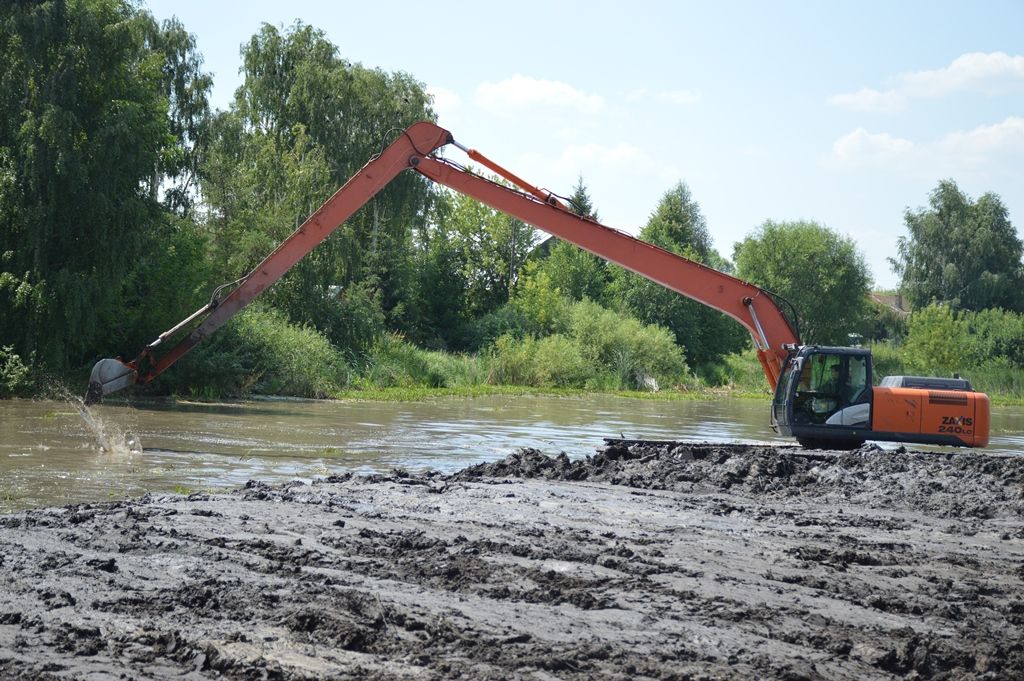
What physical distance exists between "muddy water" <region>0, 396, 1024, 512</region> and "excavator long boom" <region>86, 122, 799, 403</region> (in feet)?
6.01

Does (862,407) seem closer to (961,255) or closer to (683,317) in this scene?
(683,317)

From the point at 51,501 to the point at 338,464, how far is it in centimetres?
506

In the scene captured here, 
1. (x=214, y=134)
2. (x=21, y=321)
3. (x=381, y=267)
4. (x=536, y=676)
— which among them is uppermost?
(x=214, y=134)

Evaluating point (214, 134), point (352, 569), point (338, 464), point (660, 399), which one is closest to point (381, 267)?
point (214, 134)

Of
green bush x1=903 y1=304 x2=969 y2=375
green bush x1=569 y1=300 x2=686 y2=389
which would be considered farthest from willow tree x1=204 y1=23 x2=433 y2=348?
green bush x1=903 y1=304 x2=969 y2=375

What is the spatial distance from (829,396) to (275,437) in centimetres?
878

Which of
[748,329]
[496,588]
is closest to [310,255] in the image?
[748,329]

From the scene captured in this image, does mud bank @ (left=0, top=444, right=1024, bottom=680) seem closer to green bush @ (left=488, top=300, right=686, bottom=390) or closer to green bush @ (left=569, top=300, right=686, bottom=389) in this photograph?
green bush @ (left=488, top=300, right=686, bottom=390)

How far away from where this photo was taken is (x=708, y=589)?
25.0 ft

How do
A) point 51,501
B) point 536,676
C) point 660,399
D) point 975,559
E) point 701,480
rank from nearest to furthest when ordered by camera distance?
point 536,676, point 975,559, point 51,501, point 701,480, point 660,399

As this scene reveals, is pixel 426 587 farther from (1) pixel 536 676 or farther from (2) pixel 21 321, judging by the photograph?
(2) pixel 21 321

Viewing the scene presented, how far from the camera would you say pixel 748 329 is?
679 inches

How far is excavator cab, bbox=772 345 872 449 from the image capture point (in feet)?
53.6

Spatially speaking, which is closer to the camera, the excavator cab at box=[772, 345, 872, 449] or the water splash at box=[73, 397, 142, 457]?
the water splash at box=[73, 397, 142, 457]
